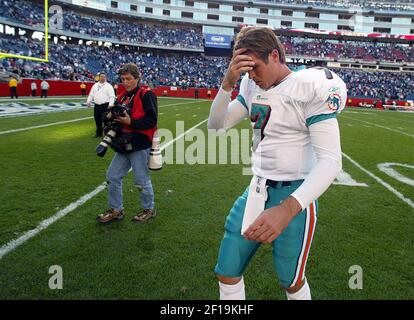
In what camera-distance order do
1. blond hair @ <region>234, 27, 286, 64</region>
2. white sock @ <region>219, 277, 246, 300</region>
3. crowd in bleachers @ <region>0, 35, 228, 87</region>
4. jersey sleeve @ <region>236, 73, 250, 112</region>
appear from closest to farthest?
blond hair @ <region>234, 27, 286, 64</region>, white sock @ <region>219, 277, 246, 300</region>, jersey sleeve @ <region>236, 73, 250, 112</region>, crowd in bleachers @ <region>0, 35, 228, 87</region>

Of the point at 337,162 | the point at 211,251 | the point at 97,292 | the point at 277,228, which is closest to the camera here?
the point at 277,228

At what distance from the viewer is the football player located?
175 centimetres

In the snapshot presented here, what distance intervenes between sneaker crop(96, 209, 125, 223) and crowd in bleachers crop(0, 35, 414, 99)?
112 feet

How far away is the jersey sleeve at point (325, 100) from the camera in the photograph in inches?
70.4

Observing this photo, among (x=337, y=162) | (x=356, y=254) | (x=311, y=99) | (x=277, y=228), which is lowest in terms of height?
(x=356, y=254)

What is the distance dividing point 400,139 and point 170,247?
12876mm

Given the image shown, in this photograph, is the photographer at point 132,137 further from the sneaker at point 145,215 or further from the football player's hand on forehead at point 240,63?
the football player's hand on forehead at point 240,63

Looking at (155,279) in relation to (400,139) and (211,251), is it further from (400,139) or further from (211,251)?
(400,139)

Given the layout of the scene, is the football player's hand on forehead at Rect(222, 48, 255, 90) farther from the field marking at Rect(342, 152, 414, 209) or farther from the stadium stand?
the stadium stand

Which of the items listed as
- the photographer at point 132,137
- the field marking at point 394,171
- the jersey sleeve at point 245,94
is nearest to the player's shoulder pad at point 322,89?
the jersey sleeve at point 245,94

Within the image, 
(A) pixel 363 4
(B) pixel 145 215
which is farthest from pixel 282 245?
(A) pixel 363 4

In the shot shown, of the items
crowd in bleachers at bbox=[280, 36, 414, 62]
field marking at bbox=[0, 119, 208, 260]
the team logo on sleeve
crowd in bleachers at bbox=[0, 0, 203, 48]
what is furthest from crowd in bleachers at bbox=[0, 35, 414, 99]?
the team logo on sleeve

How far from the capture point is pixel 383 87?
174 ft
